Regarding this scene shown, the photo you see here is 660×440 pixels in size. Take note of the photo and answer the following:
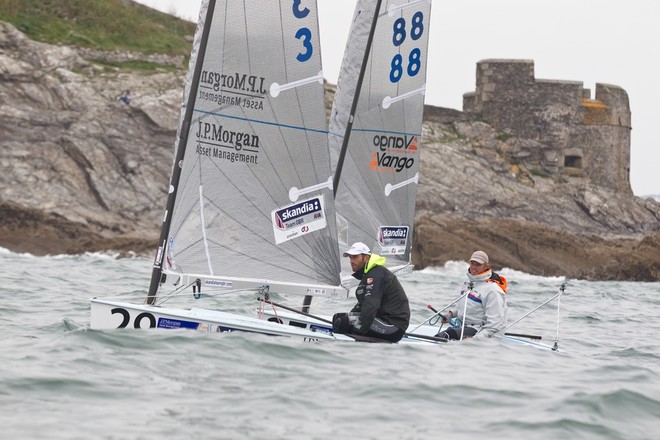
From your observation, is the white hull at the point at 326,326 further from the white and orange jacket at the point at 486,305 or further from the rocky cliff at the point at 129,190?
the rocky cliff at the point at 129,190

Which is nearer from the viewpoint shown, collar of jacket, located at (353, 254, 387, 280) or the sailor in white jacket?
collar of jacket, located at (353, 254, 387, 280)

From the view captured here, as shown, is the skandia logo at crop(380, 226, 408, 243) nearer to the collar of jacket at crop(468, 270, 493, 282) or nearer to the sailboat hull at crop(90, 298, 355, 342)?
the collar of jacket at crop(468, 270, 493, 282)

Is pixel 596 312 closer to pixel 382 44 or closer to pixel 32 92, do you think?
pixel 382 44

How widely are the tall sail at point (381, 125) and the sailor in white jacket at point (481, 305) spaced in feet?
7.80

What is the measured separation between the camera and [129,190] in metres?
29.1

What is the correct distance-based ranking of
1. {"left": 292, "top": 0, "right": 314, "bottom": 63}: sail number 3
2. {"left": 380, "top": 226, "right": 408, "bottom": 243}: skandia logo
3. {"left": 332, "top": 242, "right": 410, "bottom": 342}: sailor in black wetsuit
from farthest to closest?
{"left": 380, "top": 226, "right": 408, "bottom": 243}: skandia logo < {"left": 292, "top": 0, "right": 314, "bottom": 63}: sail number 3 < {"left": 332, "top": 242, "right": 410, "bottom": 342}: sailor in black wetsuit

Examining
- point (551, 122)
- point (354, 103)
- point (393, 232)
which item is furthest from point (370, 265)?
point (551, 122)

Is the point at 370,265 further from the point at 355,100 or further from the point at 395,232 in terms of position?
the point at 395,232

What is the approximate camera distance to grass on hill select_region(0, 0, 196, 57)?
33156 millimetres

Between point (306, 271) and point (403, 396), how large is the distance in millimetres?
3057

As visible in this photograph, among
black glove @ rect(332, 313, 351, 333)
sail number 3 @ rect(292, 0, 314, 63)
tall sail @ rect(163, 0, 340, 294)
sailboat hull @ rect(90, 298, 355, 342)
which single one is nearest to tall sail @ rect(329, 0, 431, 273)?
tall sail @ rect(163, 0, 340, 294)

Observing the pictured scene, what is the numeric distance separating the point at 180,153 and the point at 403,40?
454 centimetres

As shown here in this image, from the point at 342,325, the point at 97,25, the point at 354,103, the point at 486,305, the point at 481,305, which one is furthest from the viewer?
the point at 97,25

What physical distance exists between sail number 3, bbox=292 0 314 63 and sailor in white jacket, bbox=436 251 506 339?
8.59 ft
